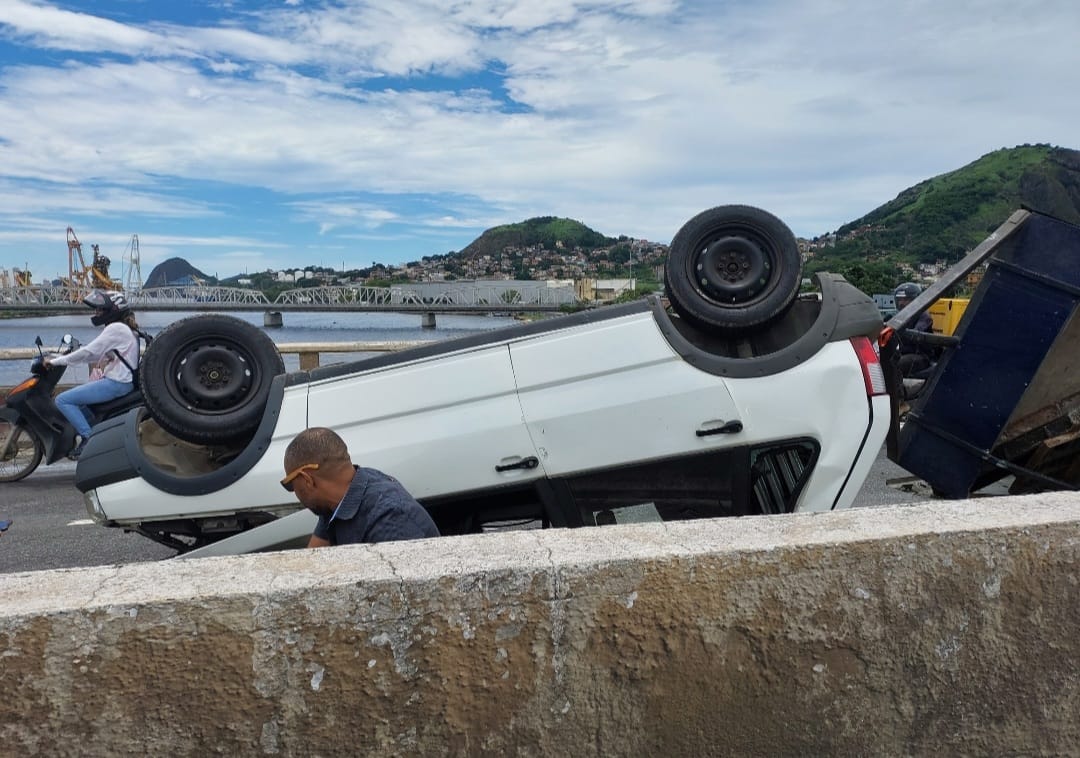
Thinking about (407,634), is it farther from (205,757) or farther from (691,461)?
(691,461)

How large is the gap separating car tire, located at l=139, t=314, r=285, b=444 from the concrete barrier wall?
2.61 m

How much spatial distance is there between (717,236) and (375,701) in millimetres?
3337

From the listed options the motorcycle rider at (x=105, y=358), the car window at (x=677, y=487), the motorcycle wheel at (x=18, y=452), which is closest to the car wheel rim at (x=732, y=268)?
the car window at (x=677, y=487)

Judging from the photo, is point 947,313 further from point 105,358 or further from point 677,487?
point 105,358

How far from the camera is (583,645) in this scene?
6.22 ft

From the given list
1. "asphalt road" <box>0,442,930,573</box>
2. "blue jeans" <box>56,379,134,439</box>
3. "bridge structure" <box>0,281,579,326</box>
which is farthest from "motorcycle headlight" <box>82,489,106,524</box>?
"bridge structure" <box>0,281,579,326</box>

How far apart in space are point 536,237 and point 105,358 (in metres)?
46.8

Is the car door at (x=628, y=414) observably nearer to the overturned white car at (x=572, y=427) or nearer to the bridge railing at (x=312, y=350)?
the overturned white car at (x=572, y=427)

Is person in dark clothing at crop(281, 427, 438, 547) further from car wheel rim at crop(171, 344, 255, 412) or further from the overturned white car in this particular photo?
car wheel rim at crop(171, 344, 255, 412)

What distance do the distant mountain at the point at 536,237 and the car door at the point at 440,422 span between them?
4658 centimetres

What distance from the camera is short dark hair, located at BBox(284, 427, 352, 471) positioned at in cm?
329

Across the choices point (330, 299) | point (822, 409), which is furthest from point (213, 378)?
point (330, 299)

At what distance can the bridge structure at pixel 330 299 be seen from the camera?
68.1 ft

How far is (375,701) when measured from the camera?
181 cm
